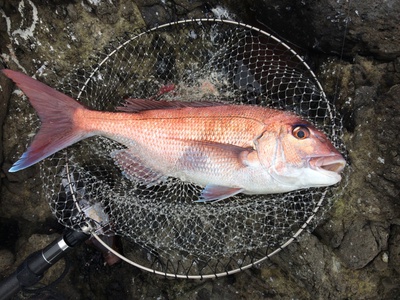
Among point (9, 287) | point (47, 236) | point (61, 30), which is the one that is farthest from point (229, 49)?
point (9, 287)

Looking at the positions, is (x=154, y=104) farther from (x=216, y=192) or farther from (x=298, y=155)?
(x=298, y=155)

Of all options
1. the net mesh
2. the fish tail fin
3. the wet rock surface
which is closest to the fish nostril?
the net mesh

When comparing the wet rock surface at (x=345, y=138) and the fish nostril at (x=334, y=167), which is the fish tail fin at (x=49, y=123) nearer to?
the wet rock surface at (x=345, y=138)

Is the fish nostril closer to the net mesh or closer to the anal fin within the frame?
the net mesh

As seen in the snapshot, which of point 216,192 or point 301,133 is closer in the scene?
point 301,133

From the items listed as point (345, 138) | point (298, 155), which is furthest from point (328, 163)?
point (345, 138)

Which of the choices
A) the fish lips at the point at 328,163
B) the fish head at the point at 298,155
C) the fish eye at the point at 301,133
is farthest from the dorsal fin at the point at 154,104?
the fish lips at the point at 328,163
